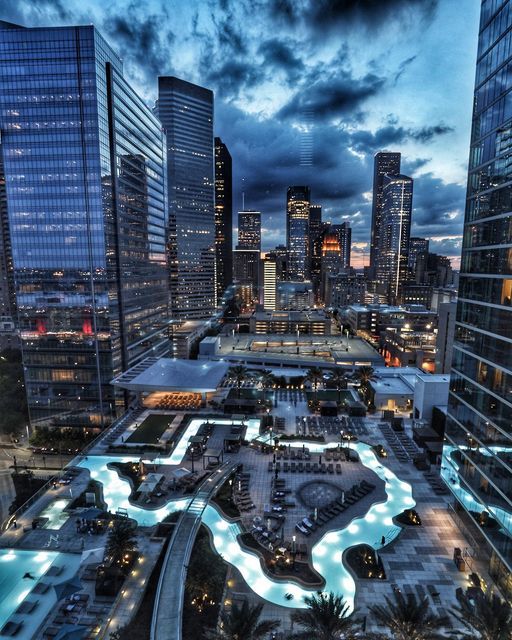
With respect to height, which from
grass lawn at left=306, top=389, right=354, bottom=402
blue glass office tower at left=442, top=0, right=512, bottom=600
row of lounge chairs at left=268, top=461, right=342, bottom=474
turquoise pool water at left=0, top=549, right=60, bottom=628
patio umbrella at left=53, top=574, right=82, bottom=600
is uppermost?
blue glass office tower at left=442, top=0, right=512, bottom=600

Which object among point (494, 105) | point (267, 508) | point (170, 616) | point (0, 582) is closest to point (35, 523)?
point (0, 582)

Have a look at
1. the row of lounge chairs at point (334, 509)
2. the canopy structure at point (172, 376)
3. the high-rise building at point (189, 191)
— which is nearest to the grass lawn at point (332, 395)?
the canopy structure at point (172, 376)

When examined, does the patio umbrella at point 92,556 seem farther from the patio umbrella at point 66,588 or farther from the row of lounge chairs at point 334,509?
the row of lounge chairs at point 334,509

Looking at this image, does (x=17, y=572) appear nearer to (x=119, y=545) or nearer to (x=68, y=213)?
(x=119, y=545)

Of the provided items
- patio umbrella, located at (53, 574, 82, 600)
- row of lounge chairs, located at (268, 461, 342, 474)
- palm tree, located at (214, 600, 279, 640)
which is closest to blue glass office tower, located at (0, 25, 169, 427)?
row of lounge chairs, located at (268, 461, 342, 474)

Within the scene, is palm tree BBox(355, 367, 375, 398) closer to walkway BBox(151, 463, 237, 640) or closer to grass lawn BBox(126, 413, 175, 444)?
grass lawn BBox(126, 413, 175, 444)

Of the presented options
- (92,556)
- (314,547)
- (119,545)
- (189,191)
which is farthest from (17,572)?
(189,191)
